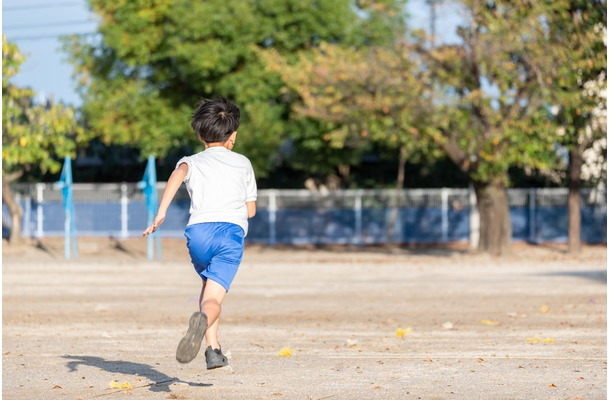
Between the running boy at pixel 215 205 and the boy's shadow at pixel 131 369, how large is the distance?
80 cm

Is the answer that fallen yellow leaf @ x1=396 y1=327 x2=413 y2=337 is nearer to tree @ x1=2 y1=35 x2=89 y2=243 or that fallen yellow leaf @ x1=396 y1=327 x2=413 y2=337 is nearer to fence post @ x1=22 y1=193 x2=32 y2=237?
tree @ x1=2 y1=35 x2=89 y2=243

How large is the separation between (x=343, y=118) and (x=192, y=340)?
22400 mm

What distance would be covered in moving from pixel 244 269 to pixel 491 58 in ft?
24.3

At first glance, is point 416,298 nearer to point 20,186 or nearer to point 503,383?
point 503,383

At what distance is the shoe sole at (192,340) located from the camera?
6.26 m

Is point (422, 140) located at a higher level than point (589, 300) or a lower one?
higher

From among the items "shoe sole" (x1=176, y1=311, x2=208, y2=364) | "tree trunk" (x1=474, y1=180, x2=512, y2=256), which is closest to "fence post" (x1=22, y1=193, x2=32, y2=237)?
"tree trunk" (x1=474, y1=180, x2=512, y2=256)

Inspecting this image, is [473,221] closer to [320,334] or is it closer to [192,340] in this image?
[320,334]

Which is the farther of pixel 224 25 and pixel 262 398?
pixel 224 25

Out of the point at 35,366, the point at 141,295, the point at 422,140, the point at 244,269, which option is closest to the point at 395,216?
the point at 422,140

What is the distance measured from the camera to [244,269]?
24891mm

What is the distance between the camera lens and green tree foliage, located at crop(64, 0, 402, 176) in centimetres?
3859

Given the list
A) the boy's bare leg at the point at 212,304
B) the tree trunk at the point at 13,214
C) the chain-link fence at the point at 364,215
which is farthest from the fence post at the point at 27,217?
the boy's bare leg at the point at 212,304

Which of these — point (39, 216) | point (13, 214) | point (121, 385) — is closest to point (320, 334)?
point (121, 385)
